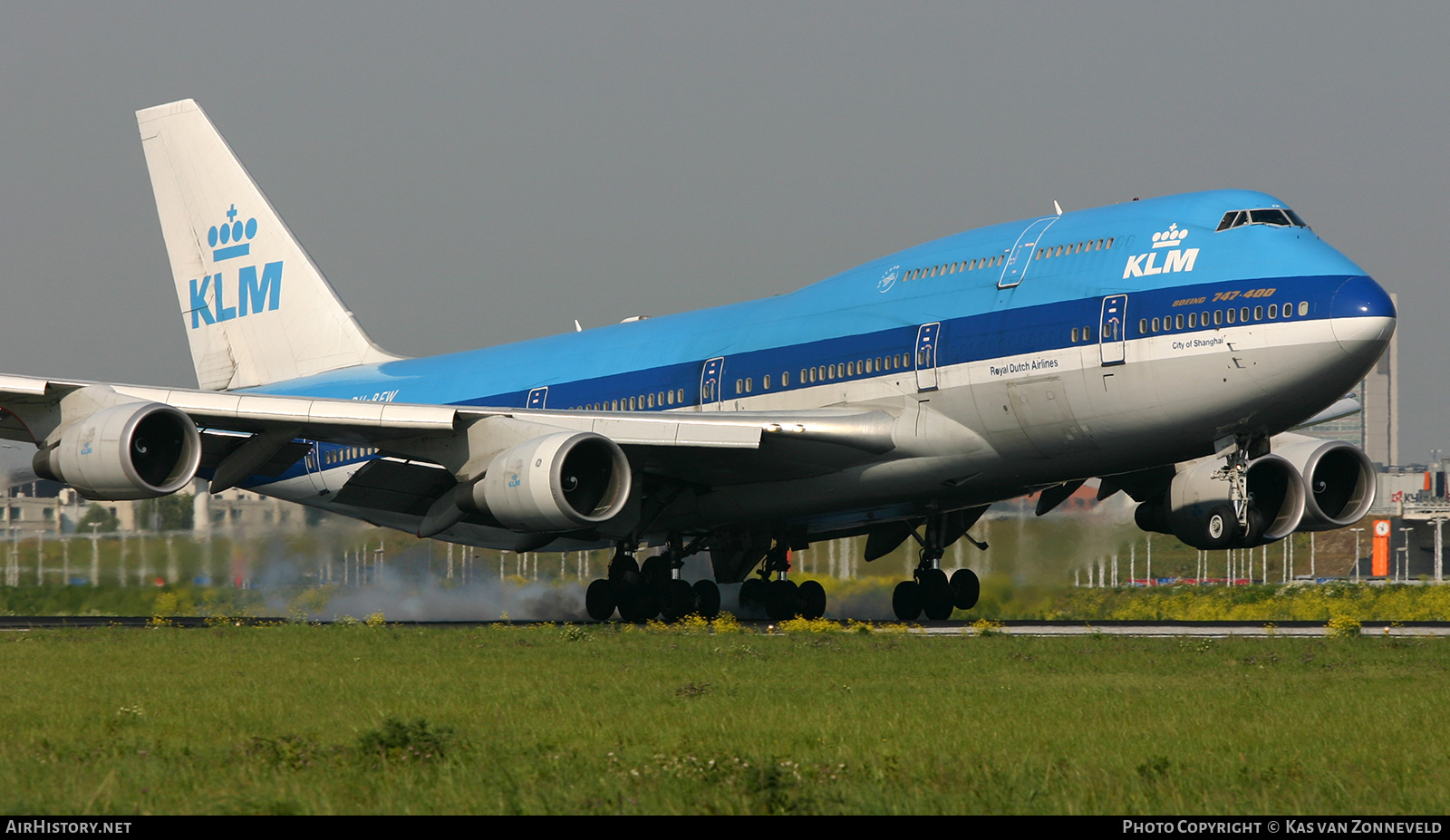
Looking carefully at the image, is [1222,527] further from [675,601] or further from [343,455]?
[343,455]

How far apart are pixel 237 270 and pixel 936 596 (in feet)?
61.6

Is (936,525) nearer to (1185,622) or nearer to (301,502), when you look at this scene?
(1185,622)

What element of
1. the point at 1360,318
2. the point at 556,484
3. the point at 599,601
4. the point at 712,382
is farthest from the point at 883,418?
the point at 599,601

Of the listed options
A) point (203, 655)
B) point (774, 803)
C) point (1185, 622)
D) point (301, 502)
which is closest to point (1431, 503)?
point (1185, 622)

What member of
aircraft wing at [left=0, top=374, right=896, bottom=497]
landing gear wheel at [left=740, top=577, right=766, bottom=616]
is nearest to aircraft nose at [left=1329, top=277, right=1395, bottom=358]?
aircraft wing at [left=0, top=374, right=896, bottom=497]

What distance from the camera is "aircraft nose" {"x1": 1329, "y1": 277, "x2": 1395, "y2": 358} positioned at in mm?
20781

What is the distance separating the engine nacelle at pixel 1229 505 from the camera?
77.3 feet

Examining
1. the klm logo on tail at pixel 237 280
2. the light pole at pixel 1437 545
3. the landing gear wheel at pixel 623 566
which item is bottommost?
the light pole at pixel 1437 545

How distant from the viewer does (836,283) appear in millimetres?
26781

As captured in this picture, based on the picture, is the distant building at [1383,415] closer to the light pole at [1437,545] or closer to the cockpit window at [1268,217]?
the light pole at [1437,545]

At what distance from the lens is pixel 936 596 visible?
2948cm

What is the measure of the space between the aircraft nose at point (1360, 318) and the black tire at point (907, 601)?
36.3 ft

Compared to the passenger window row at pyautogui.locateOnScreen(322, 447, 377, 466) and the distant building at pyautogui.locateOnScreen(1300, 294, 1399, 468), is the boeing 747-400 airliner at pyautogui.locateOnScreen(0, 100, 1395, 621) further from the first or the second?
the distant building at pyautogui.locateOnScreen(1300, 294, 1399, 468)

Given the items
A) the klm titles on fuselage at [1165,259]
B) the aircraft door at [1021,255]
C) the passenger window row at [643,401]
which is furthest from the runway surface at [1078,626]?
the aircraft door at [1021,255]
